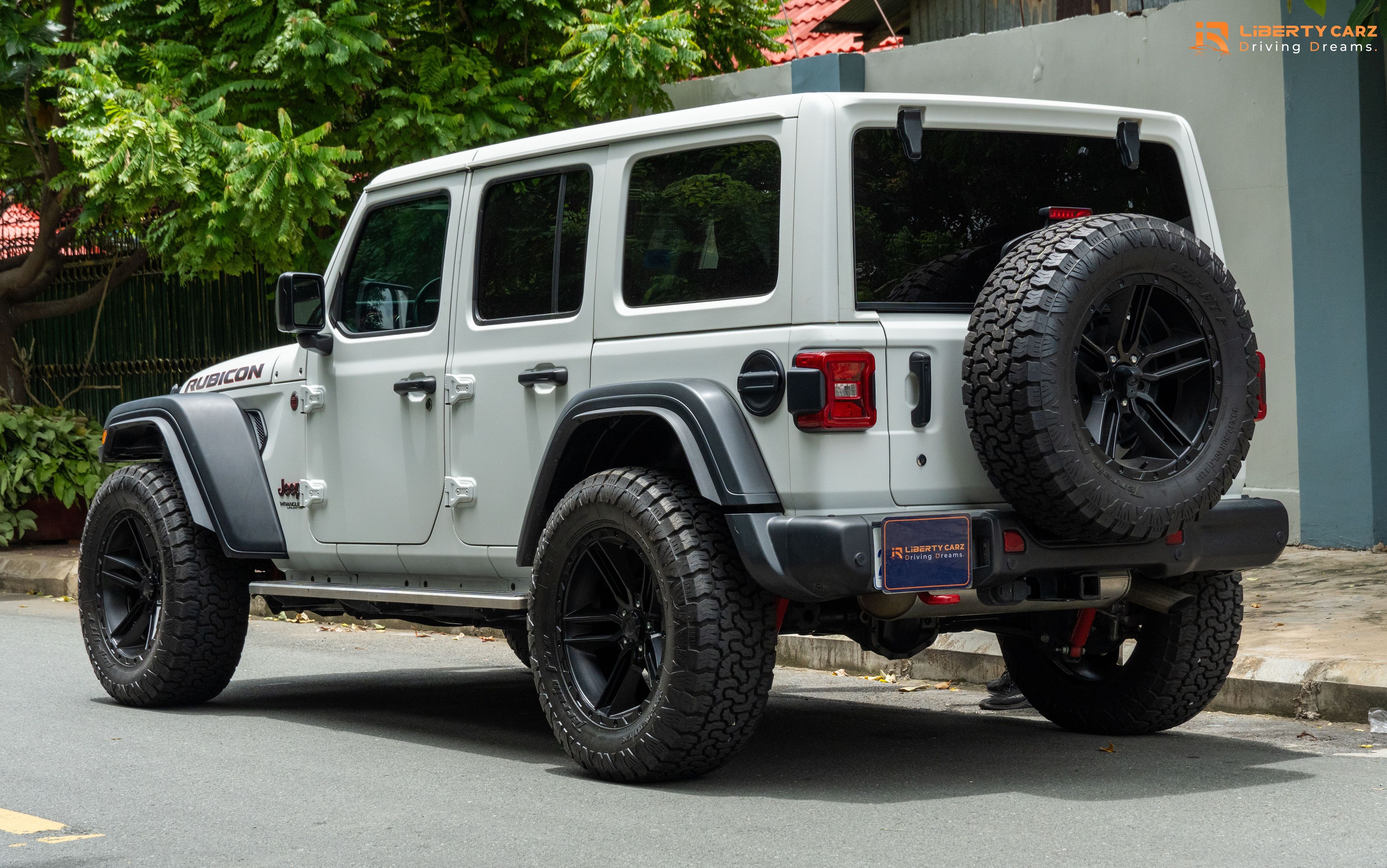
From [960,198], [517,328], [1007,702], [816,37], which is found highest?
[816,37]

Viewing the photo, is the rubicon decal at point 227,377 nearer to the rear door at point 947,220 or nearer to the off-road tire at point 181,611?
the off-road tire at point 181,611

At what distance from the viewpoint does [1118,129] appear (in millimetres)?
5492

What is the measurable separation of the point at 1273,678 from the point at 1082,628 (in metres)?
1.25

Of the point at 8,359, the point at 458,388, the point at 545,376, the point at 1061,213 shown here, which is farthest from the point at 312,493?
the point at 8,359

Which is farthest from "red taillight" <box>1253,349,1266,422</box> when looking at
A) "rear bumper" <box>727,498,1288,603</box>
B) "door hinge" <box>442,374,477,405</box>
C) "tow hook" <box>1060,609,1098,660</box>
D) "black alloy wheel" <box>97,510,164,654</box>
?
"black alloy wheel" <box>97,510,164,654</box>

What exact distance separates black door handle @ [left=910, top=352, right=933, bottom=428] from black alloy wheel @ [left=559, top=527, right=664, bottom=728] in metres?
0.96

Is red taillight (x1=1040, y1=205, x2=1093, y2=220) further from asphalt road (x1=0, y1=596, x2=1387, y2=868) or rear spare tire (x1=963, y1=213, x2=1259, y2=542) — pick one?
asphalt road (x1=0, y1=596, x2=1387, y2=868)

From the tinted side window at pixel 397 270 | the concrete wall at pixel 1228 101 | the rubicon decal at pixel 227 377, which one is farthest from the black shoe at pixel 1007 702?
the concrete wall at pixel 1228 101

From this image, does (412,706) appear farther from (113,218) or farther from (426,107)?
(113,218)

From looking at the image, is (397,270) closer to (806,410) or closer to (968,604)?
(806,410)

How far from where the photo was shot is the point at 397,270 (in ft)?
21.1

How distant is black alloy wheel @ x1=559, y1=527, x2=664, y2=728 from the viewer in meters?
5.12

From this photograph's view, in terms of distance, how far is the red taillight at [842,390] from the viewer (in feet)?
15.3

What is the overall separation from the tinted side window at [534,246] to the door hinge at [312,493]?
1165 mm
